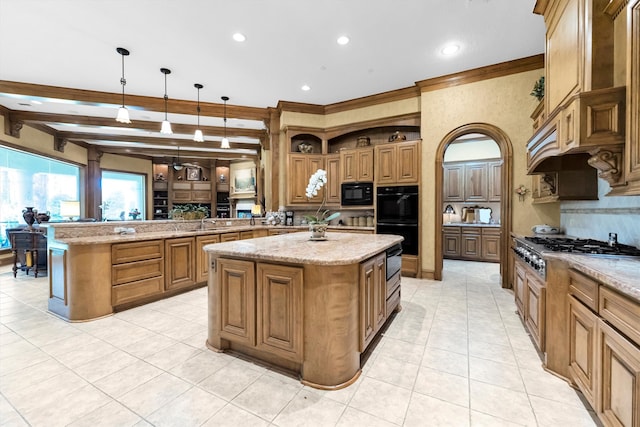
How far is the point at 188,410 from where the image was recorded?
159cm

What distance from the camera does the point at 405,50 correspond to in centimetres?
356

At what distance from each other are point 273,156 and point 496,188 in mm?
5212

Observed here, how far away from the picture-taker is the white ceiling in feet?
9.07

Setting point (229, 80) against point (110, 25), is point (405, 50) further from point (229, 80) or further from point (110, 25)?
point (110, 25)

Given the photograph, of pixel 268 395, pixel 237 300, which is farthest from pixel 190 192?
pixel 268 395

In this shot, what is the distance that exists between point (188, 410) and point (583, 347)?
2.46 meters

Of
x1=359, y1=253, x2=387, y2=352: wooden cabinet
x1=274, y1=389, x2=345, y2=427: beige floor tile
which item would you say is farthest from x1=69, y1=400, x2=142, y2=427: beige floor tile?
x1=359, y1=253, x2=387, y2=352: wooden cabinet

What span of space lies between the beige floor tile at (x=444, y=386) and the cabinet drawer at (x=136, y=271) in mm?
3299

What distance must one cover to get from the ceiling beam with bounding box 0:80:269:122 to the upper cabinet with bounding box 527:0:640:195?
5.05 metres

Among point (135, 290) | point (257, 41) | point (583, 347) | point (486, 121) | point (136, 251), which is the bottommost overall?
point (135, 290)

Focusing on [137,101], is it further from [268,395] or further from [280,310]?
[268,395]

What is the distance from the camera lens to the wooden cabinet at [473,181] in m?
6.17

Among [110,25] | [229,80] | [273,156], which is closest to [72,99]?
[110,25]

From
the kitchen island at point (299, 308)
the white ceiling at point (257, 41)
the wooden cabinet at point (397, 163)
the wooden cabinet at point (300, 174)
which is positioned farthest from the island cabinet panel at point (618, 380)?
the wooden cabinet at point (300, 174)
